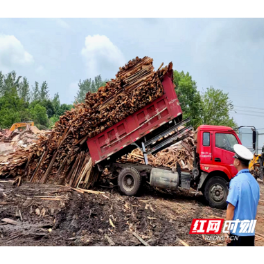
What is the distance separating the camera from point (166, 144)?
31.2 feet

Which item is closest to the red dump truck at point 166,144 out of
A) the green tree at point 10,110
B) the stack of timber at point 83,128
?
the stack of timber at point 83,128

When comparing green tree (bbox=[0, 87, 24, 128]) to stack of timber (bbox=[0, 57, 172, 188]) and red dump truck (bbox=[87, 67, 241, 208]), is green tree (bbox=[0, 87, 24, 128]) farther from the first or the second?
red dump truck (bbox=[87, 67, 241, 208])

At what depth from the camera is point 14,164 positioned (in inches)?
395

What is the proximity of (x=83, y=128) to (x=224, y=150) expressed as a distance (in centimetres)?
507

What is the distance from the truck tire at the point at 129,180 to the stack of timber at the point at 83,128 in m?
1.21

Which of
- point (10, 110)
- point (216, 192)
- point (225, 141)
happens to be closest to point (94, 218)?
point (216, 192)

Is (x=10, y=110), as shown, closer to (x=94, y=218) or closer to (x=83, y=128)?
(x=83, y=128)

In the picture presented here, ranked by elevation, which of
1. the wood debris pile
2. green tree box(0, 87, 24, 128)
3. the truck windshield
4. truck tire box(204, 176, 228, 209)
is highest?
green tree box(0, 87, 24, 128)

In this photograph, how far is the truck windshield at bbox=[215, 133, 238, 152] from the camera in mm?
8516

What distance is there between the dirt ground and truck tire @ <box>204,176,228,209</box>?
0.26m

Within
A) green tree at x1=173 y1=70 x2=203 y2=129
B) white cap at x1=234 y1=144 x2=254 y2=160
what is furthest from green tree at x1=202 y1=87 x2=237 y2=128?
white cap at x1=234 y1=144 x2=254 y2=160

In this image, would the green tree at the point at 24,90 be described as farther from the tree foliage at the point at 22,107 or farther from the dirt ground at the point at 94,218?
the dirt ground at the point at 94,218

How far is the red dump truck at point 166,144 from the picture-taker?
335 inches
